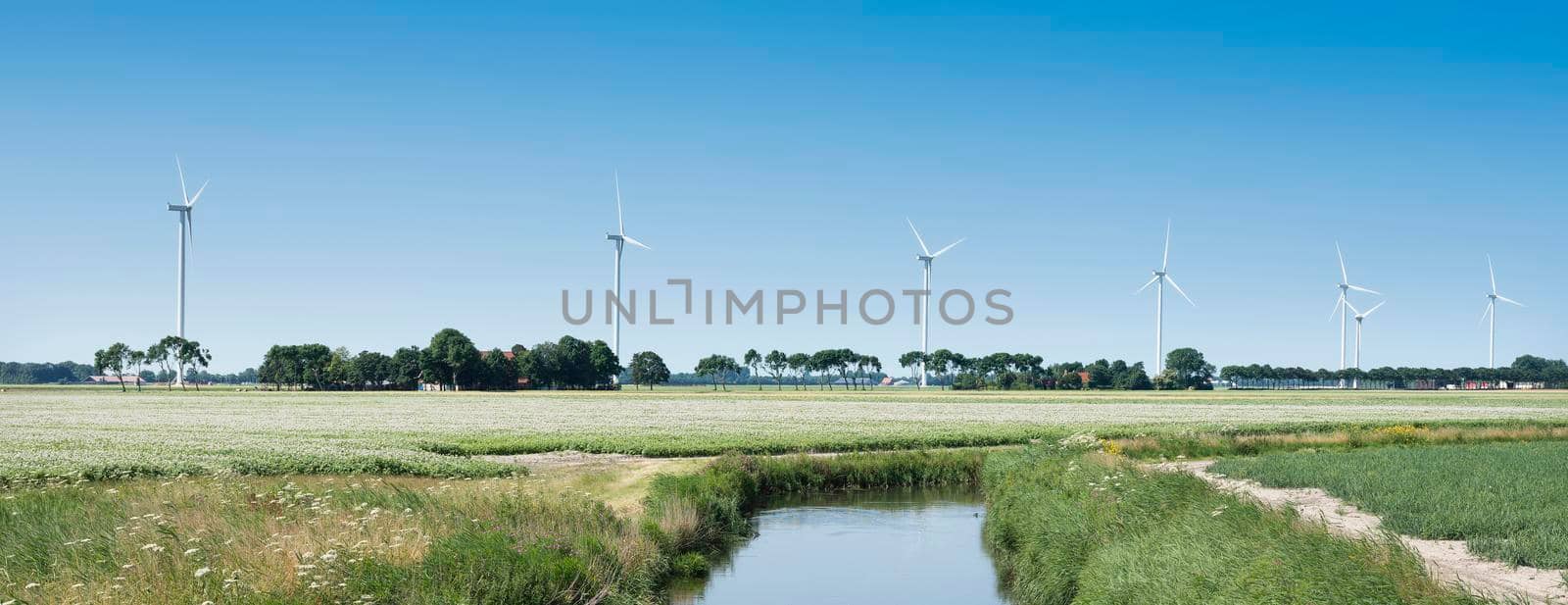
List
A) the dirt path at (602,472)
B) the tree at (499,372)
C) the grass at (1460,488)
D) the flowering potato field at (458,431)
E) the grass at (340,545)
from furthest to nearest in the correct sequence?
the tree at (499,372) → the flowering potato field at (458,431) → the dirt path at (602,472) → the grass at (1460,488) → the grass at (340,545)

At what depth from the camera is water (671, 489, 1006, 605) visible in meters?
23.7

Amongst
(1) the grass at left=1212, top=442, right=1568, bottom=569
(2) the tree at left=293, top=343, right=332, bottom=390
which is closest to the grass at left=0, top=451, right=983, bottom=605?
(1) the grass at left=1212, top=442, right=1568, bottom=569

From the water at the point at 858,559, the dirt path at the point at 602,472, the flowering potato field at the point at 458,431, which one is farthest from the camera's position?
the flowering potato field at the point at 458,431

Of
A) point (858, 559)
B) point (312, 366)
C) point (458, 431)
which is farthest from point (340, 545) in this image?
point (312, 366)

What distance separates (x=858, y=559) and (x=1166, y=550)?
1142 cm

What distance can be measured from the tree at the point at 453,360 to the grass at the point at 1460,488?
523 ft

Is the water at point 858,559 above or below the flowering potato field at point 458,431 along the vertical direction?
below

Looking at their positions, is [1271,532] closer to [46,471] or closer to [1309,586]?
[1309,586]

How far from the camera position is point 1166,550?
16.8 meters

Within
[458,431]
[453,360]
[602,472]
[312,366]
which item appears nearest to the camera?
[602,472]

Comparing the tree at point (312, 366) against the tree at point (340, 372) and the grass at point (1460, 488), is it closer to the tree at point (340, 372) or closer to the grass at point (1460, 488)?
the tree at point (340, 372)

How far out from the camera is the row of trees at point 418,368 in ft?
602

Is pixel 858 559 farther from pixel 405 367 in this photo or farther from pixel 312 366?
pixel 312 366

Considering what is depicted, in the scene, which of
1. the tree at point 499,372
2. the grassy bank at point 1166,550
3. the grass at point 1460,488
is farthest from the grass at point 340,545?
the tree at point 499,372
